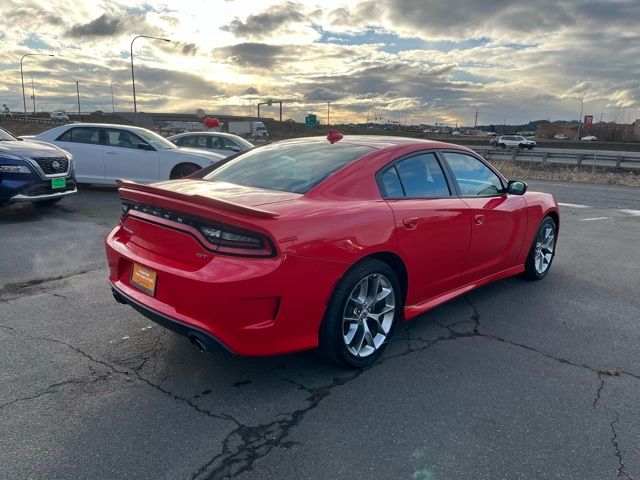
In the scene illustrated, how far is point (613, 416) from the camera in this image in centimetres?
288

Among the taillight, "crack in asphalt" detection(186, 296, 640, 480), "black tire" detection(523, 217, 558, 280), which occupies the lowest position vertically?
"crack in asphalt" detection(186, 296, 640, 480)

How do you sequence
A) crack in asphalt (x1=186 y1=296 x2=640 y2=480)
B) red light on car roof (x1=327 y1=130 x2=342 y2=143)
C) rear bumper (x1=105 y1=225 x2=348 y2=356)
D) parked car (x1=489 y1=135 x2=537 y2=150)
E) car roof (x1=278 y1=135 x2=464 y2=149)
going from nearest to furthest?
crack in asphalt (x1=186 y1=296 x2=640 y2=480) → rear bumper (x1=105 y1=225 x2=348 y2=356) → car roof (x1=278 y1=135 x2=464 y2=149) → red light on car roof (x1=327 y1=130 x2=342 y2=143) → parked car (x1=489 y1=135 x2=537 y2=150)

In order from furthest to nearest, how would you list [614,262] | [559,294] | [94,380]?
[614,262], [559,294], [94,380]

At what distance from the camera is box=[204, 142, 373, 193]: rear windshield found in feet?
11.5

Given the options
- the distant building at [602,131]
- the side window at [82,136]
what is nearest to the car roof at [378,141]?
the side window at [82,136]

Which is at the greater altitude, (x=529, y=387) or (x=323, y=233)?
(x=323, y=233)

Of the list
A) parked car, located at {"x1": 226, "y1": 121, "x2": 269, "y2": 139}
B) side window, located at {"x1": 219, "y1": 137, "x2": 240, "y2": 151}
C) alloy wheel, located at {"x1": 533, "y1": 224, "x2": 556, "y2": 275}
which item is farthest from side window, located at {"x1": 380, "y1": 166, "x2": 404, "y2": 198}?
parked car, located at {"x1": 226, "y1": 121, "x2": 269, "y2": 139}

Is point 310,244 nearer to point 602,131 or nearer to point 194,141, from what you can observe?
point 194,141

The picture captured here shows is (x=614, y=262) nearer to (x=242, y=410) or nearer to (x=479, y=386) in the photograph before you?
(x=479, y=386)

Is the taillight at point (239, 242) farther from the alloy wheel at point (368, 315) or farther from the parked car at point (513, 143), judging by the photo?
the parked car at point (513, 143)

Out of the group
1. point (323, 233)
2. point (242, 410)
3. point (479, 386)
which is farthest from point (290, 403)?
point (479, 386)

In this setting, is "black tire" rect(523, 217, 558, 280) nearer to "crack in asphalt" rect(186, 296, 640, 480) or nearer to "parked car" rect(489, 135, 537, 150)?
"crack in asphalt" rect(186, 296, 640, 480)

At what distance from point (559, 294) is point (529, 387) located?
2.20 metres

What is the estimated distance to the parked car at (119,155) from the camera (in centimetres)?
1070
